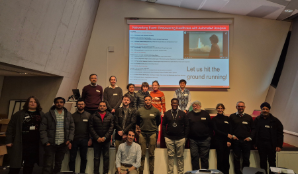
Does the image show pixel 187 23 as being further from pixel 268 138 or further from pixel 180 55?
pixel 268 138

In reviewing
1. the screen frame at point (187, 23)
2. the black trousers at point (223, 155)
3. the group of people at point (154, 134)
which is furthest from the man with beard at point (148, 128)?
the screen frame at point (187, 23)

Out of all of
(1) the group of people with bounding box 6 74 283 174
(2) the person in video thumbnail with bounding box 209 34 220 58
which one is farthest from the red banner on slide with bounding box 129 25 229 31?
(1) the group of people with bounding box 6 74 283 174

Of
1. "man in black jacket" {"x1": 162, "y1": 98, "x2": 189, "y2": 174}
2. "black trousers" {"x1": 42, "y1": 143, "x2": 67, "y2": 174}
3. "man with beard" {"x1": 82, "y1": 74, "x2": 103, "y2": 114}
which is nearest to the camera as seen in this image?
"black trousers" {"x1": 42, "y1": 143, "x2": 67, "y2": 174}

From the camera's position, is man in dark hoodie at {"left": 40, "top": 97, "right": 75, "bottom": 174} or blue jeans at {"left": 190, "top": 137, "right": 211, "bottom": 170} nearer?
man in dark hoodie at {"left": 40, "top": 97, "right": 75, "bottom": 174}

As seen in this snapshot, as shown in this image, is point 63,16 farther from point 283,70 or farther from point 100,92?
point 283,70

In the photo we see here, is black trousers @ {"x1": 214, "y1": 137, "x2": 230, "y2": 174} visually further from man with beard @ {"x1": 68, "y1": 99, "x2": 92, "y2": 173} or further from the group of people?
man with beard @ {"x1": 68, "y1": 99, "x2": 92, "y2": 173}

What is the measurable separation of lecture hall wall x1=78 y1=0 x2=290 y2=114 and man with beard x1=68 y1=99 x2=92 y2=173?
249 centimetres

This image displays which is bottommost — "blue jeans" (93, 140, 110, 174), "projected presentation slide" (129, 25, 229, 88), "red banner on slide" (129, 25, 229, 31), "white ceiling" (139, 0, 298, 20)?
"blue jeans" (93, 140, 110, 174)

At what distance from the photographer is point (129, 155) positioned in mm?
3281

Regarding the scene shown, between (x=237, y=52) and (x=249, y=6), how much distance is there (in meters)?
1.20

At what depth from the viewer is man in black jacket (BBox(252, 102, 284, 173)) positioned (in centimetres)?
347

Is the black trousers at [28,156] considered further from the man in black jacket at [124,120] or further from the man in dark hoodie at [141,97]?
the man in dark hoodie at [141,97]

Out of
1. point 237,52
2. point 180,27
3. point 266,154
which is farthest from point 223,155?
point 180,27

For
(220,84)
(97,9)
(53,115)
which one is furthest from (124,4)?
(53,115)
